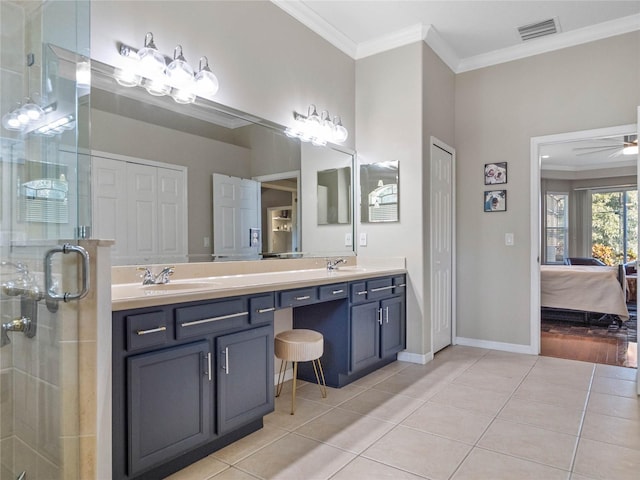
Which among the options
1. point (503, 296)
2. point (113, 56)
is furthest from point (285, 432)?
point (503, 296)

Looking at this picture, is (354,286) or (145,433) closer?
(145,433)

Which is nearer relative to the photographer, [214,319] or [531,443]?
[214,319]

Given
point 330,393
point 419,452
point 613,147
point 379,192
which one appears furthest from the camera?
point 613,147

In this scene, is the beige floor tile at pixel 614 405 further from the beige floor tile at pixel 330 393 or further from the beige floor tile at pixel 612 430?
the beige floor tile at pixel 330 393

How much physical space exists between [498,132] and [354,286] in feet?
7.40

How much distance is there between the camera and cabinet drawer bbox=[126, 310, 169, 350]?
164cm

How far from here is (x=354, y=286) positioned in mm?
3021

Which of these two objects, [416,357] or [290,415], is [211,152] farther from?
[416,357]

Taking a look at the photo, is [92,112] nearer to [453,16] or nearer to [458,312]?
[453,16]

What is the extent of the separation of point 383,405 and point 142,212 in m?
1.86

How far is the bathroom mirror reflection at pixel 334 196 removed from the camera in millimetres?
3576

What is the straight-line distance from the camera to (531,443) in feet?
7.04

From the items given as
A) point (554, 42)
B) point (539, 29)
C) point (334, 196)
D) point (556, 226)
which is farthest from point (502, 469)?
point (556, 226)

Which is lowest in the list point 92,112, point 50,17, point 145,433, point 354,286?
point 145,433
